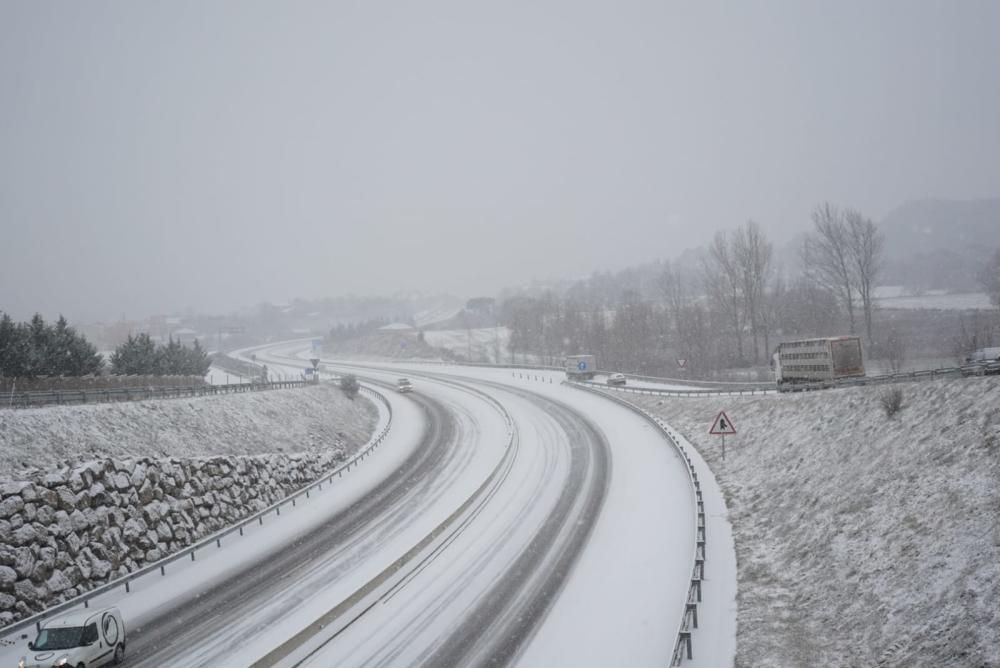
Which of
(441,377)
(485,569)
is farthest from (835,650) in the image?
(441,377)

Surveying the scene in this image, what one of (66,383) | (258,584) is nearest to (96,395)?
(66,383)

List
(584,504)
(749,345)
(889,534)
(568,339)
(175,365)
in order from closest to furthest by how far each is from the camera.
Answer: (889,534), (584,504), (175,365), (749,345), (568,339)

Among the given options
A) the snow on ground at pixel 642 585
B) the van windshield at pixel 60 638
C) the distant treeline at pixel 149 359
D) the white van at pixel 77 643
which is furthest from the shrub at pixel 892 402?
the distant treeline at pixel 149 359

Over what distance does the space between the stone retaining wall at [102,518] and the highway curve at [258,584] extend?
4.19m

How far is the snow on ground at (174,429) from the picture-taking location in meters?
24.2

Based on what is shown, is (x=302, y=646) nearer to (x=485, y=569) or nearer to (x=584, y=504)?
(x=485, y=569)

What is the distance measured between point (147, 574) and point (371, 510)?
10.2 m

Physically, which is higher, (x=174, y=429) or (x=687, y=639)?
(x=174, y=429)

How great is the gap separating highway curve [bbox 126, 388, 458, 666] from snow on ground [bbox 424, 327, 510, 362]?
298 feet

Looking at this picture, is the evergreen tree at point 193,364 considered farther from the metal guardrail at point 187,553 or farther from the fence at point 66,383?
the metal guardrail at point 187,553

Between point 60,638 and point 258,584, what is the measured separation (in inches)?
267

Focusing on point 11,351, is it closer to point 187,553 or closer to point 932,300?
point 187,553

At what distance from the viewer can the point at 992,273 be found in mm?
90688

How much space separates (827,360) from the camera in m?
34.2
